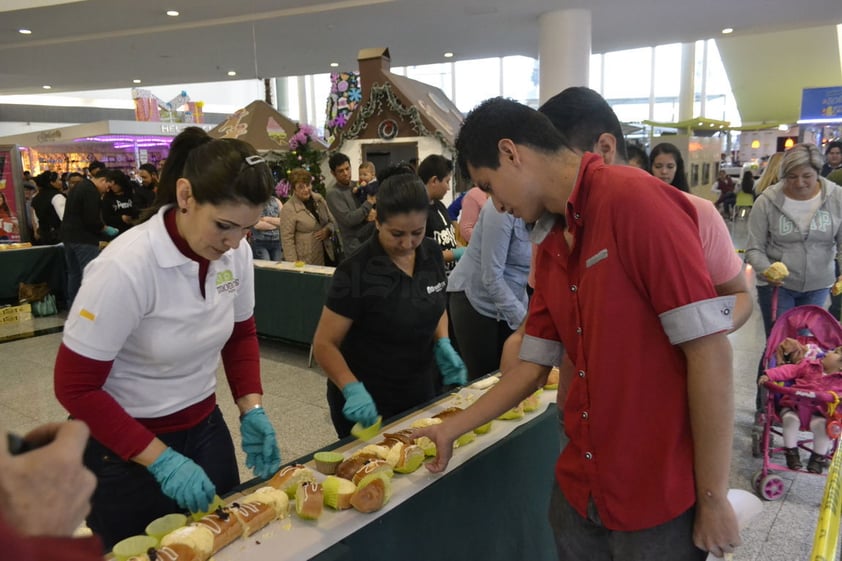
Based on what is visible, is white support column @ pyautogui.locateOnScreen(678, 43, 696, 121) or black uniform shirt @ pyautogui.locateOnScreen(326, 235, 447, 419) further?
white support column @ pyautogui.locateOnScreen(678, 43, 696, 121)

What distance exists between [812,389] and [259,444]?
2.57 metres

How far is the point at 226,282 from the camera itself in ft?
5.07

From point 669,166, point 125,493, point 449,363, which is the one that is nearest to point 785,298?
point 669,166

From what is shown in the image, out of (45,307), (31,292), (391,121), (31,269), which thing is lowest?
(45,307)

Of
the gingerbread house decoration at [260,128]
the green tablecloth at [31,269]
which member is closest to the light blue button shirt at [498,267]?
the green tablecloth at [31,269]

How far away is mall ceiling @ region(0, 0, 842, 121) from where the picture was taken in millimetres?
6688

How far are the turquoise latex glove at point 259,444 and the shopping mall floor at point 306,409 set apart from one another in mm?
855

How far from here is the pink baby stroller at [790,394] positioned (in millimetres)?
2816

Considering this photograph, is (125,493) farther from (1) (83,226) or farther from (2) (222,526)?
(1) (83,226)

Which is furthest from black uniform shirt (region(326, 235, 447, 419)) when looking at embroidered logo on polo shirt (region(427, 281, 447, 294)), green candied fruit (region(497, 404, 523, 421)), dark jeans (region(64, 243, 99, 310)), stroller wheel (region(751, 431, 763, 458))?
dark jeans (region(64, 243, 99, 310))

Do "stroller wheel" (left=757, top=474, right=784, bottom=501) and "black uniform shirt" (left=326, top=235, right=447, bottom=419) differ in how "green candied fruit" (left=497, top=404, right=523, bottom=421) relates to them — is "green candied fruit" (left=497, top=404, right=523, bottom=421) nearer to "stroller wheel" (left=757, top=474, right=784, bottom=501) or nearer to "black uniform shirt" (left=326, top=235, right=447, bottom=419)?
"black uniform shirt" (left=326, top=235, right=447, bottom=419)

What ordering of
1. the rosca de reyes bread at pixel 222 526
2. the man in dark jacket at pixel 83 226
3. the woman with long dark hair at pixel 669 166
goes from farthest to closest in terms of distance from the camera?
1. the man in dark jacket at pixel 83 226
2. the woman with long dark hair at pixel 669 166
3. the rosca de reyes bread at pixel 222 526

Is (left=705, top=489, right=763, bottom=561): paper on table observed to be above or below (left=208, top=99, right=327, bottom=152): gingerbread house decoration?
below

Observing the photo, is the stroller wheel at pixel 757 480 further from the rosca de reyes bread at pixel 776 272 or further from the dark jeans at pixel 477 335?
the dark jeans at pixel 477 335
